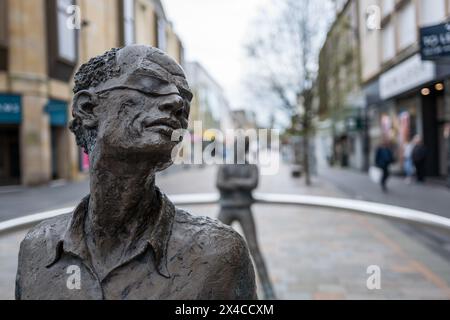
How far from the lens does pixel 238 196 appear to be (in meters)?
4.66

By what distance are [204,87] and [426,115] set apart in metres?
12.8

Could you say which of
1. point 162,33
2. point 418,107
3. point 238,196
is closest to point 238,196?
point 238,196

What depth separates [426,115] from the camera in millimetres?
13695

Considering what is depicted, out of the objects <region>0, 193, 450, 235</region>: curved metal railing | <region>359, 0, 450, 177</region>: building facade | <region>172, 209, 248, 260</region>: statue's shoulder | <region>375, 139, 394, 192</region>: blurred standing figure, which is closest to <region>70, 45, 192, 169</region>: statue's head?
<region>172, 209, 248, 260</region>: statue's shoulder

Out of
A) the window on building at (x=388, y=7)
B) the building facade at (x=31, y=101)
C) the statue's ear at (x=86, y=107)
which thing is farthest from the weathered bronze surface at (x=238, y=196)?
the window on building at (x=388, y=7)

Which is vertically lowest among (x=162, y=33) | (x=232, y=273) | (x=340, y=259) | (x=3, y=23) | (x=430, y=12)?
(x=340, y=259)

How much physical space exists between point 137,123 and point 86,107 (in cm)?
16

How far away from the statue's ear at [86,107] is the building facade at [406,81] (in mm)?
5438

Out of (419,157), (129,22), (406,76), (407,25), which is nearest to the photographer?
(129,22)

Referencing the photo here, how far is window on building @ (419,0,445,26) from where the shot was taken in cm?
747

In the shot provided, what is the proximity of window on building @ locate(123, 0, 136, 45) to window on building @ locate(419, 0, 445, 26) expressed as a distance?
6.66 meters

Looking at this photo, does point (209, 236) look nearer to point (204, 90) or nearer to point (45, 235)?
point (45, 235)

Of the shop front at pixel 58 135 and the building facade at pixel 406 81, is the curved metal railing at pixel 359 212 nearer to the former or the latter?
the building facade at pixel 406 81
